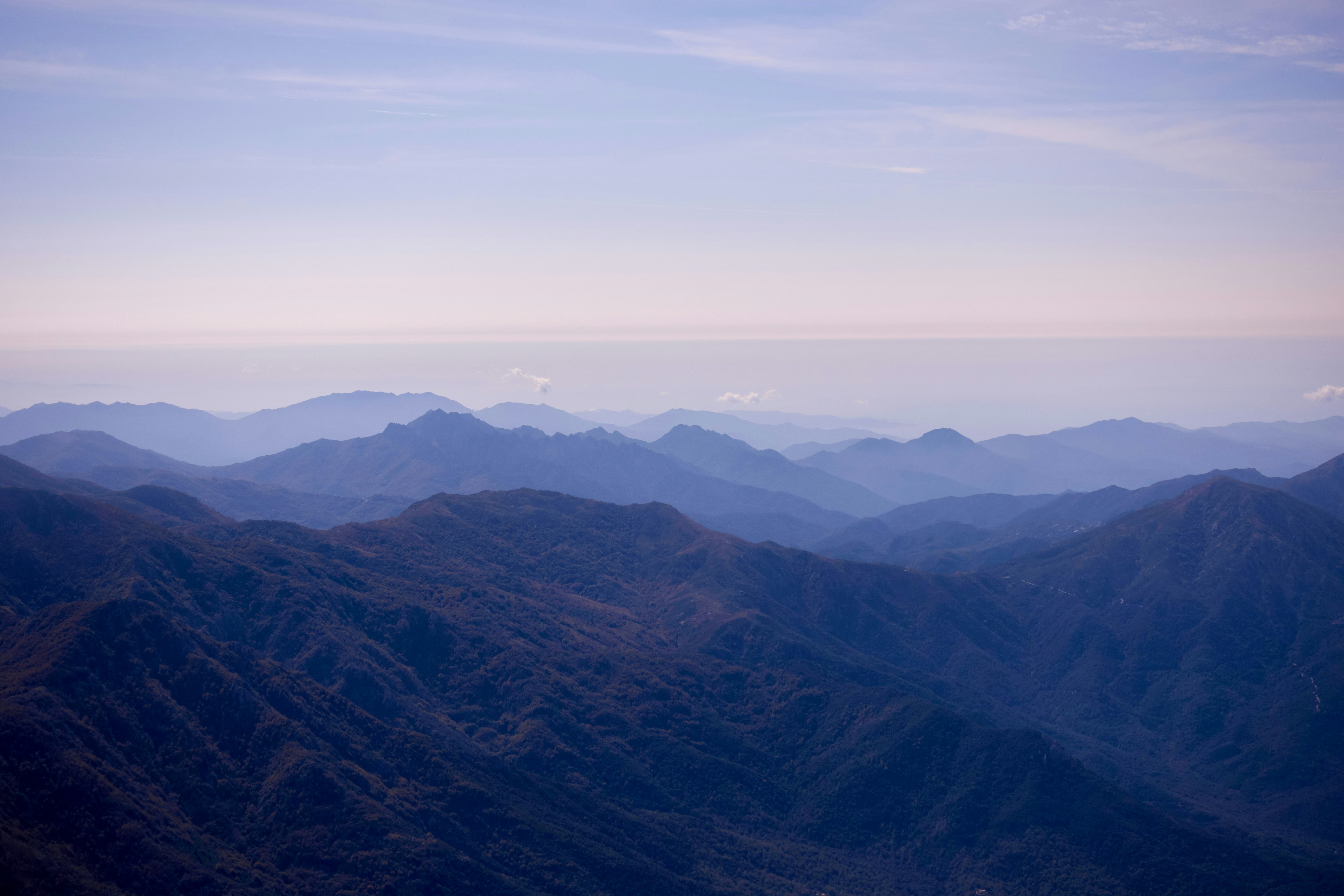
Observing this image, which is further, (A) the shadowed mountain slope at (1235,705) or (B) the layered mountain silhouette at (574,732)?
(A) the shadowed mountain slope at (1235,705)

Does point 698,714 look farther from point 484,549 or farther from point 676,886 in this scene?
point 484,549

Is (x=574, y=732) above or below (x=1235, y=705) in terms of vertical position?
above

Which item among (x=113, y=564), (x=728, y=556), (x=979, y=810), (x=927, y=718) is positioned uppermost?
(x=113, y=564)

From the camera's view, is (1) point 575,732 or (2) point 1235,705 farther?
(2) point 1235,705

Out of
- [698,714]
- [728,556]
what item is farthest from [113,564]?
[728,556]

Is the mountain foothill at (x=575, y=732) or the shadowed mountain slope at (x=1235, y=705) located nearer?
the mountain foothill at (x=575, y=732)

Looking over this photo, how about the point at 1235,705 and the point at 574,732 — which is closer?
the point at 574,732

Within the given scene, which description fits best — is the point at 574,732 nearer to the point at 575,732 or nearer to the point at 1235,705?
the point at 575,732

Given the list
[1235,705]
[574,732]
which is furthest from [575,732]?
[1235,705]
